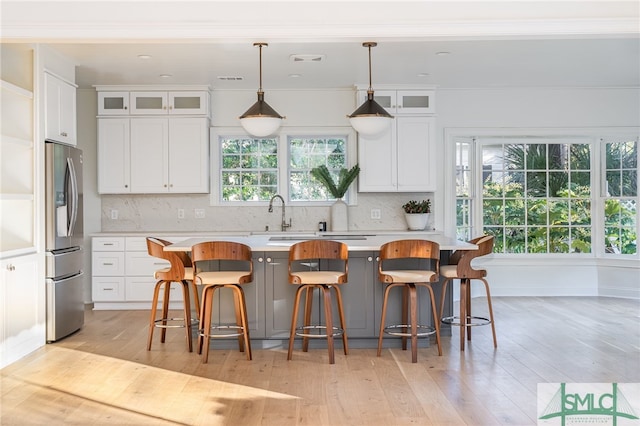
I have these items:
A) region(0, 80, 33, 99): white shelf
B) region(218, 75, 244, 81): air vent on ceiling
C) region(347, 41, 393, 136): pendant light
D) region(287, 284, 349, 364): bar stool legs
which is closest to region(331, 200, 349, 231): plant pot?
region(218, 75, 244, 81): air vent on ceiling

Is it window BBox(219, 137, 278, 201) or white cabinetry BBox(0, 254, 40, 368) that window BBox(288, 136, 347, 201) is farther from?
white cabinetry BBox(0, 254, 40, 368)

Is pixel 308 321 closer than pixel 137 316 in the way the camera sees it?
Yes

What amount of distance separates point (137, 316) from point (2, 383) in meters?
2.55

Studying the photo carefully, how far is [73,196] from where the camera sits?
5.82 m

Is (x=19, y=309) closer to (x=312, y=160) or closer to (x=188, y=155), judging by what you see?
(x=188, y=155)

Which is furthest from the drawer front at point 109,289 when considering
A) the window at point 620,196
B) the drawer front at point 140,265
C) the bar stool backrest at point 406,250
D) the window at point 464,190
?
the window at point 620,196

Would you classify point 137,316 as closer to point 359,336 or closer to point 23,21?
point 359,336

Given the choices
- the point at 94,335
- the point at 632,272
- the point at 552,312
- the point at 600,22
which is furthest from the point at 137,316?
the point at 632,272

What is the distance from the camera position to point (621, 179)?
809 centimetres

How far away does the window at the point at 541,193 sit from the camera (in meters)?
8.14

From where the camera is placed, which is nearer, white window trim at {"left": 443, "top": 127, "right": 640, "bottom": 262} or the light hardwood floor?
the light hardwood floor

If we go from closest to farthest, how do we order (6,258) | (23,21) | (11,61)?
(23,21), (6,258), (11,61)

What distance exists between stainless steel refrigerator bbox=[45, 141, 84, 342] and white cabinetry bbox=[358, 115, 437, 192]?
3221 mm

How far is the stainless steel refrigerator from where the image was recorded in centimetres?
548
